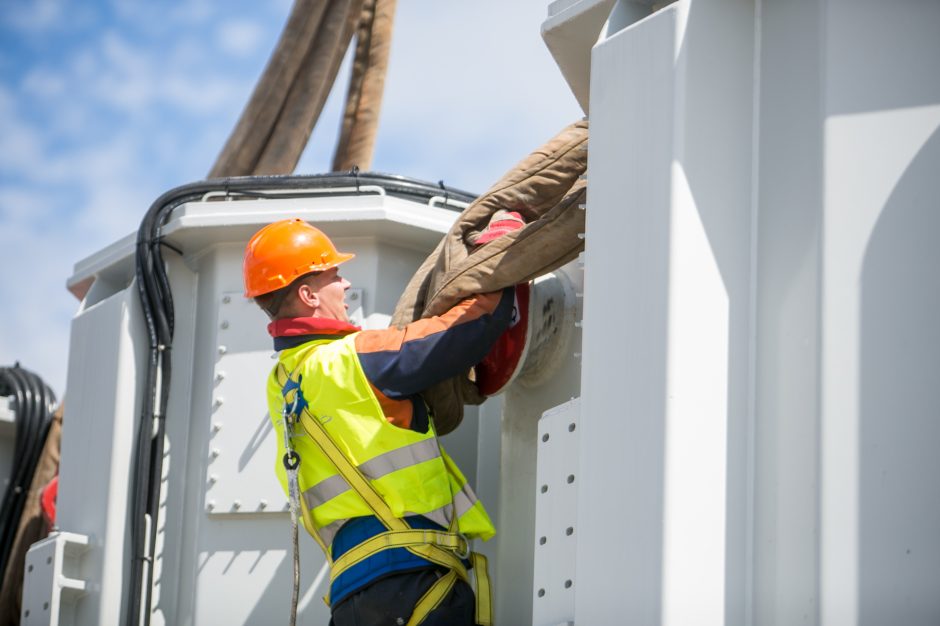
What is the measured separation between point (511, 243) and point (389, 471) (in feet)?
2.46

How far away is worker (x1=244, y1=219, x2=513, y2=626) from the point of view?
3.89 metres

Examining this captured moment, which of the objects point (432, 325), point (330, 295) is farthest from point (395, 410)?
point (330, 295)

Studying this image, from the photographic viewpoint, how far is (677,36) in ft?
9.26

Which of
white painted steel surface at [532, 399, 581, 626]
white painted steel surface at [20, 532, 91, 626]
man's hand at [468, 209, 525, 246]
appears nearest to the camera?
white painted steel surface at [532, 399, 581, 626]

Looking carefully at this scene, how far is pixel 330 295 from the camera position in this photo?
434cm

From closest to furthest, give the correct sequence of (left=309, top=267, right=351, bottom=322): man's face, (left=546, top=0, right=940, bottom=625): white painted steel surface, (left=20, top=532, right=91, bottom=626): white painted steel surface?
(left=546, top=0, right=940, bottom=625): white painted steel surface, (left=309, top=267, right=351, bottom=322): man's face, (left=20, top=532, right=91, bottom=626): white painted steel surface

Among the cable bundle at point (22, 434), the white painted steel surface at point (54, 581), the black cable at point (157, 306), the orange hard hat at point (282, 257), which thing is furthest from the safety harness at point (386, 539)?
the cable bundle at point (22, 434)

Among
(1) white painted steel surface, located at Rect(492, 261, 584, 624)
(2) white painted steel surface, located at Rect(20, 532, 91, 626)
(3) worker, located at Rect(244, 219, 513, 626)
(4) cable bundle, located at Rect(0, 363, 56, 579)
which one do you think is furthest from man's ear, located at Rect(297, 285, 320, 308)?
(4) cable bundle, located at Rect(0, 363, 56, 579)

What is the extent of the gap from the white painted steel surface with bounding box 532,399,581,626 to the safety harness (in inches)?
26.6

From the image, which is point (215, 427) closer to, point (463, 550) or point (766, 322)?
point (463, 550)

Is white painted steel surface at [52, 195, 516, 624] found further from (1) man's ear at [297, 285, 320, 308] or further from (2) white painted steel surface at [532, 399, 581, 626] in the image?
(2) white painted steel surface at [532, 399, 581, 626]

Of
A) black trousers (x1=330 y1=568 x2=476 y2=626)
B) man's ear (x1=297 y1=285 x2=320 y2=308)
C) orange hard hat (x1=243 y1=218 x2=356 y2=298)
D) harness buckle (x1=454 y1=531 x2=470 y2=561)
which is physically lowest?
black trousers (x1=330 y1=568 x2=476 y2=626)

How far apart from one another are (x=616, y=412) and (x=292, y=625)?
163 cm

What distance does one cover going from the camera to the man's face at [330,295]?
14.2 ft
